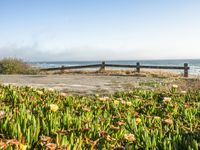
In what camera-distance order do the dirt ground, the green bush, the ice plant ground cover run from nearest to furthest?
the ice plant ground cover, the dirt ground, the green bush

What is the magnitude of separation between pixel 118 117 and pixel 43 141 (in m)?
2.09

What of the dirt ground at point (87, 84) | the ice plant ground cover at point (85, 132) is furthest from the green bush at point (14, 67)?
the ice plant ground cover at point (85, 132)

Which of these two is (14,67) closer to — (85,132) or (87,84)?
(87,84)

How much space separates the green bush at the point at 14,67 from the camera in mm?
30328

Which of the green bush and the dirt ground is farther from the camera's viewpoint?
the green bush

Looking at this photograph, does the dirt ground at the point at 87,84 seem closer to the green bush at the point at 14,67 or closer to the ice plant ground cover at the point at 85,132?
the ice plant ground cover at the point at 85,132

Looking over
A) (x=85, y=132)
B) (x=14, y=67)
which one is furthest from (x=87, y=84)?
(x=14, y=67)

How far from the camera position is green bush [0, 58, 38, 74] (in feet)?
99.5

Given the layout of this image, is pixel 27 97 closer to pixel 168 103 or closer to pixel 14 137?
pixel 168 103

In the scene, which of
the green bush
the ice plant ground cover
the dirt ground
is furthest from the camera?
the green bush

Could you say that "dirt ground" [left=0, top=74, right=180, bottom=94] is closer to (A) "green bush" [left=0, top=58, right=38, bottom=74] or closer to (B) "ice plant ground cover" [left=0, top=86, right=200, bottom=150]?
(B) "ice plant ground cover" [left=0, top=86, right=200, bottom=150]

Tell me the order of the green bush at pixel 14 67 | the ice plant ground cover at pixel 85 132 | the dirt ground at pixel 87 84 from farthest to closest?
the green bush at pixel 14 67 < the dirt ground at pixel 87 84 < the ice plant ground cover at pixel 85 132

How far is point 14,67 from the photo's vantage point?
3038cm

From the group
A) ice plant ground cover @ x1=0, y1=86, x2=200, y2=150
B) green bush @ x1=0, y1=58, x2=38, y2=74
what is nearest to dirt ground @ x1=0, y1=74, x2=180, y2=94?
ice plant ground cover @ x1=0, y1=86, x2=200, y2=150
